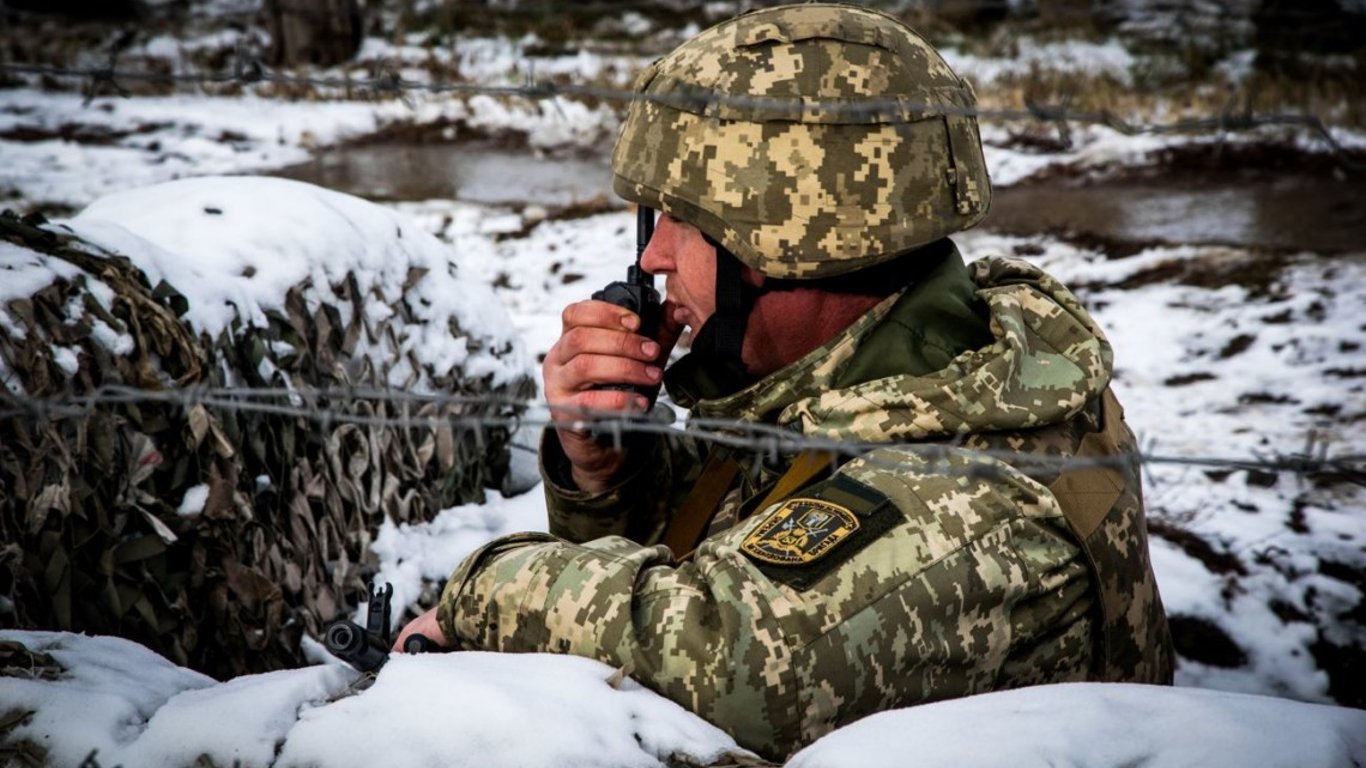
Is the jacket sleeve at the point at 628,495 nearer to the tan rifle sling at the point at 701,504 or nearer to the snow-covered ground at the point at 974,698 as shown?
the tan rifle sling at the point at 701,504

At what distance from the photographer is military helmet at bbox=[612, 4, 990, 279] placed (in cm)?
246

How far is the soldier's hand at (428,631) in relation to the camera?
2.32m

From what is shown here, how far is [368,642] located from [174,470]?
1059mm

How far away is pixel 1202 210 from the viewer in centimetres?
833

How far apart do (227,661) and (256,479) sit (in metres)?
0.49

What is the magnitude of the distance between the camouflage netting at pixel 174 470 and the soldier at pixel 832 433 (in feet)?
2.56

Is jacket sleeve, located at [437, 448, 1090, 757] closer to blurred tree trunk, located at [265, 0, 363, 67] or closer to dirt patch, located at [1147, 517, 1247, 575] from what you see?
dirt patch, located at [1147, 517, 1247, 575]

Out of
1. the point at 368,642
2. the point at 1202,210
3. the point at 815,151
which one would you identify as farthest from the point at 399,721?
the point at 1202,210

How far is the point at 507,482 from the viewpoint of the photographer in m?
4.69

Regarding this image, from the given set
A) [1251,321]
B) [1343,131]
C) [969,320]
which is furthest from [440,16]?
[969,320]

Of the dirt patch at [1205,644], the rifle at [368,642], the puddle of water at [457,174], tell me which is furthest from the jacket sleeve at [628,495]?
the puddle of water at [457,174]

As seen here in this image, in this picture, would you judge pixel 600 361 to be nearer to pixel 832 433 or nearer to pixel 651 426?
pixel 832 433

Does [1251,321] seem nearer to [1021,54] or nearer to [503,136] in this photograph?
[503,136]

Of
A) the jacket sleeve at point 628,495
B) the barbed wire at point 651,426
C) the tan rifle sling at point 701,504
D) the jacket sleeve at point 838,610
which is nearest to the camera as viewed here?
the barbed wire at point 651,426
